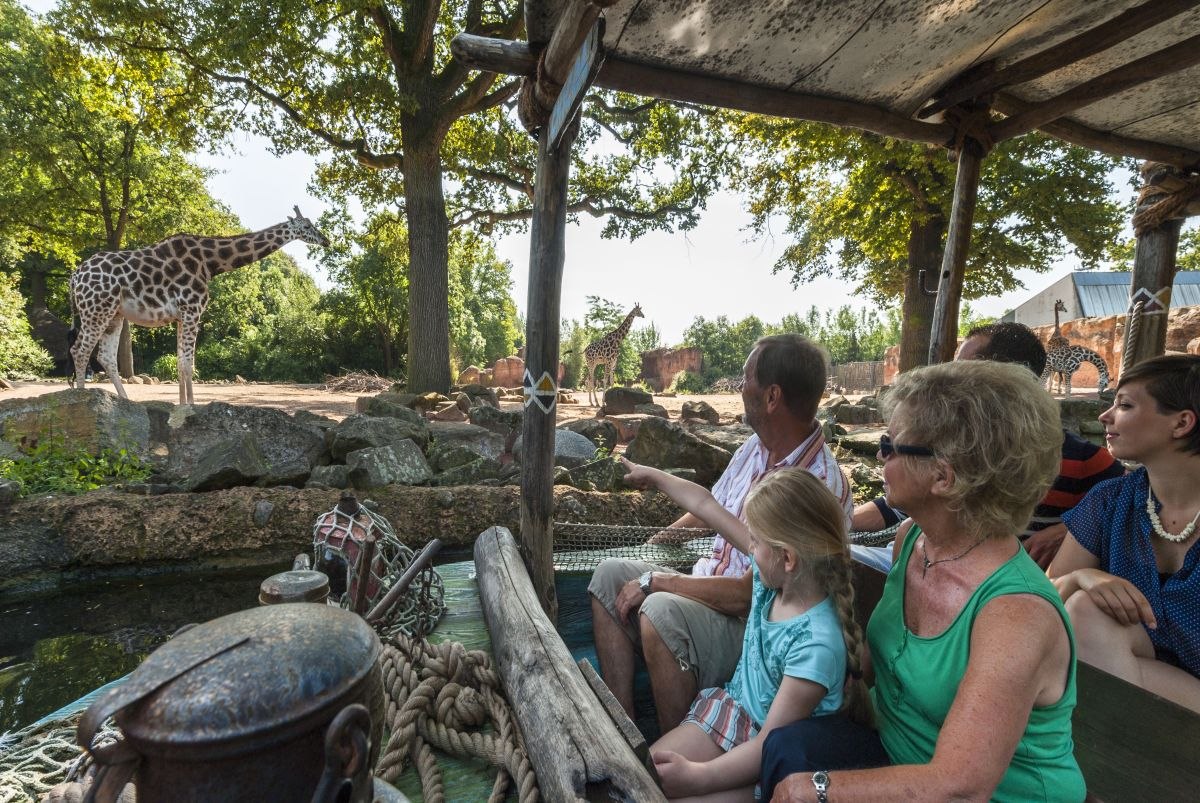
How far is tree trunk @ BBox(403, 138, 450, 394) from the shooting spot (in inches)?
386

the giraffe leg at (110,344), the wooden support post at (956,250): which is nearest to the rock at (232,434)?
the giraffe leg at (110,344)

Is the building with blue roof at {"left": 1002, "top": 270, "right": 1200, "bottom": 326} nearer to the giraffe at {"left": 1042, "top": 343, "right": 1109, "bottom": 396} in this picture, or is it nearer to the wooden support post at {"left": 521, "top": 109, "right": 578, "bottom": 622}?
the giraffe at {"left": 1042, "top": 343, "right": 1109, "bottom": 396}

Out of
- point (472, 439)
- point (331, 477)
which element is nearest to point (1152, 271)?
point (472, 439)

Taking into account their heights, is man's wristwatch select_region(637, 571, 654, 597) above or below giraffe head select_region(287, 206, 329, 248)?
below

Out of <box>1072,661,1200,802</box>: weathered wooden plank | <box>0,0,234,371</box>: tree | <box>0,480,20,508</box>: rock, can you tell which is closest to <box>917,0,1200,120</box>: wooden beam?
<box>1072,661,1200,802</box>: weathered wooden plank

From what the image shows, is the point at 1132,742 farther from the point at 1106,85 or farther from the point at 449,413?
the point at 449,413

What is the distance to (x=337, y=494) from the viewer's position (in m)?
4.93

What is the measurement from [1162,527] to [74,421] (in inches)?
308

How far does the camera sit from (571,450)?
666 cm

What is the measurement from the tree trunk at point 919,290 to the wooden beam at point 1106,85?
6.76 metres

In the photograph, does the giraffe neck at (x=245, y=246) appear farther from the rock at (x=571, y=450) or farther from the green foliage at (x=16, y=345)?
the green foliage at (x=16, y=345)

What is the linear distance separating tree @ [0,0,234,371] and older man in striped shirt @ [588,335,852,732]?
1149 centimetres

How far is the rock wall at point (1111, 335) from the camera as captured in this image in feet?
46.4

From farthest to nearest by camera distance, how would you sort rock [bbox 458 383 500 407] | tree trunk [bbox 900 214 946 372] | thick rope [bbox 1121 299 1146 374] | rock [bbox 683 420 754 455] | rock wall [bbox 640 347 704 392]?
rock wall [bbox 640 347 704 392] < rock [bbox 458 383 500 407] < tree trunk [bbox 900 214 946 372] < rock [bbox 683 420 754 455] < thick rope [bbox 1121 299 1146 374]
